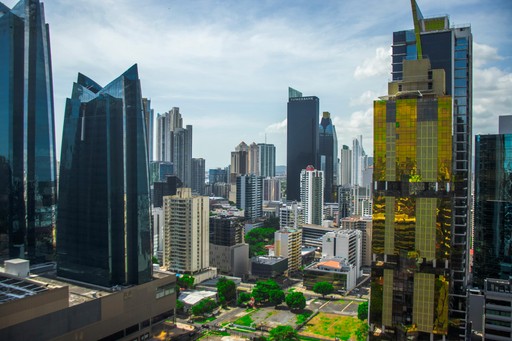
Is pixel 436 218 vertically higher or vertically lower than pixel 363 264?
higher

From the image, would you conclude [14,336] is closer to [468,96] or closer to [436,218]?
[436,218]

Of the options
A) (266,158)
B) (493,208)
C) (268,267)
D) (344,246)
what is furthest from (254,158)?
(493,208)

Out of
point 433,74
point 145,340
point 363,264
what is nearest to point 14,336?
point 145,340

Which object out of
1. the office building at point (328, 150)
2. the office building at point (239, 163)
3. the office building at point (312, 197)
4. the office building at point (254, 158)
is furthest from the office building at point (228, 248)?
the office building at point (254, 158)

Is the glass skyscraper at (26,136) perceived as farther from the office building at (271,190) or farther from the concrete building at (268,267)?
the office building at (271,190)

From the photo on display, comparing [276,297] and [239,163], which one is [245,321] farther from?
[239,163]

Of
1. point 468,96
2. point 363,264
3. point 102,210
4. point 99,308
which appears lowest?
point 363,264
